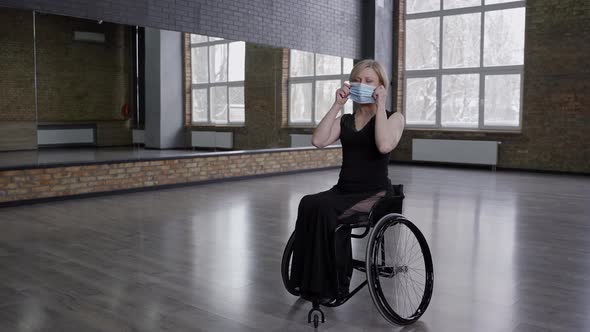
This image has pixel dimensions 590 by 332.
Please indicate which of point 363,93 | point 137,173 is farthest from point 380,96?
point 137,173

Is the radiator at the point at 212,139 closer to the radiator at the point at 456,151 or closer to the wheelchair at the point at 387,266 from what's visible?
the radiator at the point at 456,151

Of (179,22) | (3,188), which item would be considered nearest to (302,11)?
(179,22)

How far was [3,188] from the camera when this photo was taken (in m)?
5.89

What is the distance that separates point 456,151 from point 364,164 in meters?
8.32

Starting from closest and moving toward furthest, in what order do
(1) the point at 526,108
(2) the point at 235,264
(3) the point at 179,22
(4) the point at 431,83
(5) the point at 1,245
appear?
1. (2) the point at 235,264
2. (5) the point at 1,245
3. (3) the point at 179,22
4. (1) the point at 526,108
5. (4) the point at 431,83

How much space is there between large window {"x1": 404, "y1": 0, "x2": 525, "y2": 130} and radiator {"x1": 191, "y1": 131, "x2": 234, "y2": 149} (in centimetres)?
459

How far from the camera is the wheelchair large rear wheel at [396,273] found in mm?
2604

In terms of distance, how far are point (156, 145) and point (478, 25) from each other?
6.52 meters

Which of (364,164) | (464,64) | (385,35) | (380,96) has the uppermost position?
(385,35)

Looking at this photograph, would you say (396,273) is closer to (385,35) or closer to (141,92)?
(141,92)

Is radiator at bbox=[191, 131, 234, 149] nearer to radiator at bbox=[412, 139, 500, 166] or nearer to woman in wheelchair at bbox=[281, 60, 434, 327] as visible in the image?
radiator at bbox=[412, 139, 500, 166]

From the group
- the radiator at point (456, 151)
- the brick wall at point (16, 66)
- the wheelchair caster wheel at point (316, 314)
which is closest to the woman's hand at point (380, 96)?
the wheelchair caster wheel at point (316, 314)

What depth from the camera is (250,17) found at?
8383mm

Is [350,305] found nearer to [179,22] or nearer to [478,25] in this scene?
[179,22]
